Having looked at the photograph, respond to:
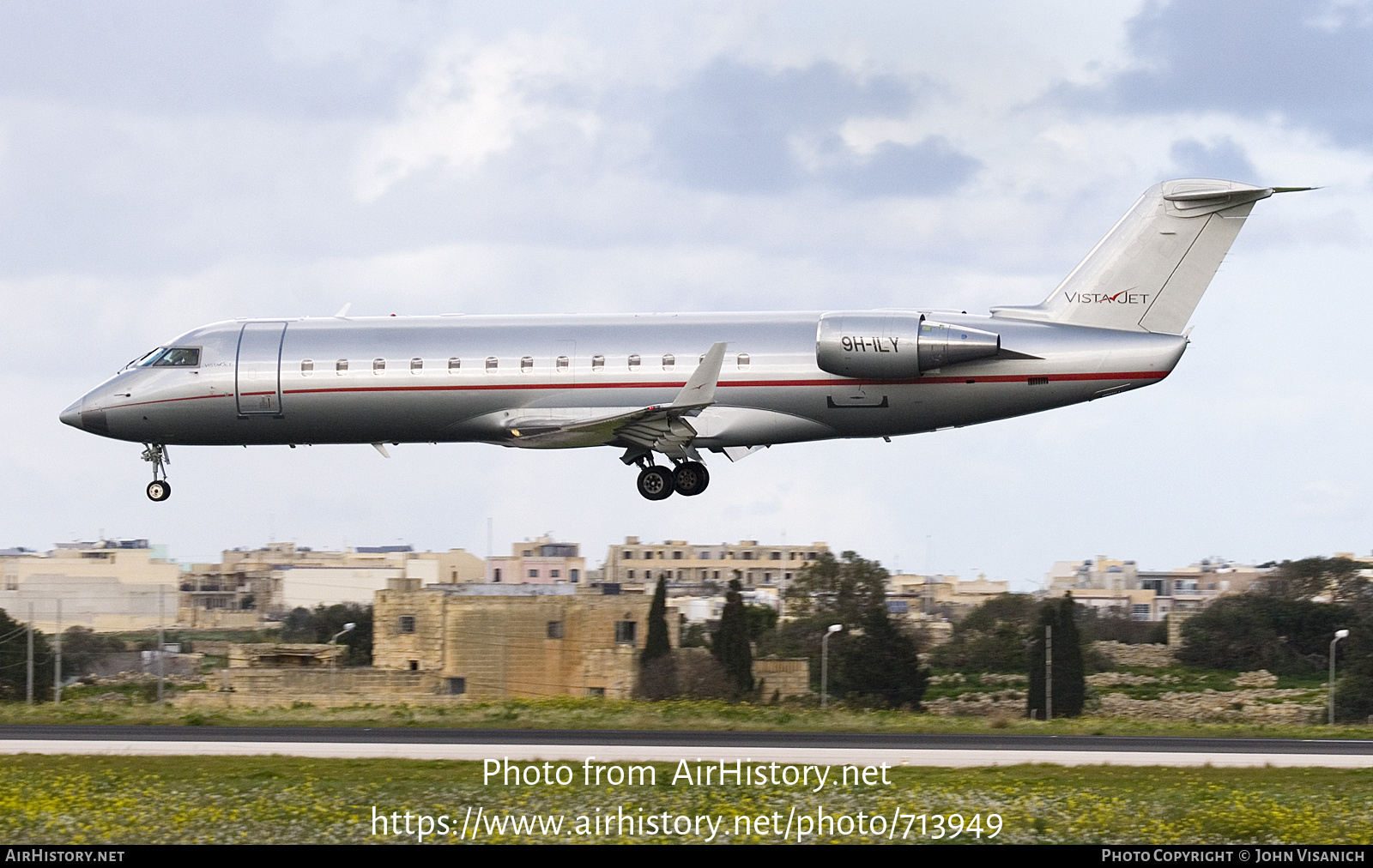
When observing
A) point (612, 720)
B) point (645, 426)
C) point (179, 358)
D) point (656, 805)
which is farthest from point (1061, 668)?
point (656, 805)

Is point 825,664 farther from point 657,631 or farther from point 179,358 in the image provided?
point 179,358

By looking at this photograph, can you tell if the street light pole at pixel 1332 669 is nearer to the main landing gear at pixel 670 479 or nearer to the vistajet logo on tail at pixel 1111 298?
the vistajet logo on tail at pixel 1111 298

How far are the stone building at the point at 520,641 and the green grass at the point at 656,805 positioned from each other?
21.6m

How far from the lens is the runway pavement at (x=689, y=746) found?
1077 inches

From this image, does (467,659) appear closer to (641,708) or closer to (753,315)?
(641,708)

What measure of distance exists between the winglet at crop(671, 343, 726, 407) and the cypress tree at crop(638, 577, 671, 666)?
1644 centimetres

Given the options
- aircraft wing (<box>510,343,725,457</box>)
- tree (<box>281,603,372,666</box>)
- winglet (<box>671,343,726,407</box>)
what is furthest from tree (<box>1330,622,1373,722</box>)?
tree (<box>281,603,372,666</box>)

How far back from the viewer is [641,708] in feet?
123

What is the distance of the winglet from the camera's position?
31.3 meters

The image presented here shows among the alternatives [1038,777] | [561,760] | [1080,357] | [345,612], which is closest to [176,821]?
[561,760]

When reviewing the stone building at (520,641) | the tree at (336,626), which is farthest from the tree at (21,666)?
the stone building at (520,641)

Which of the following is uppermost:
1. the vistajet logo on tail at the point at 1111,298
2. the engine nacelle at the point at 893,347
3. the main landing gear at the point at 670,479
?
the vistajet logo on tail at the point at 1111,298
